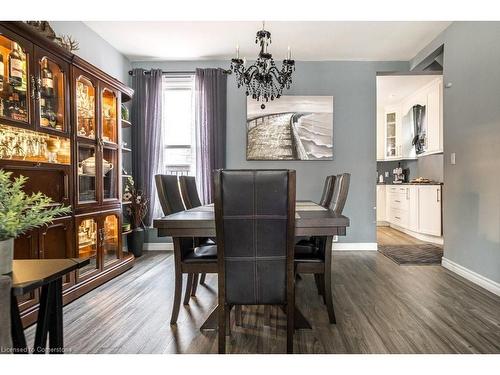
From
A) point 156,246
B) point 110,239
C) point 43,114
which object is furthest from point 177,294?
point 156,246

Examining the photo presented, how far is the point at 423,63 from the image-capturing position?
176 inches

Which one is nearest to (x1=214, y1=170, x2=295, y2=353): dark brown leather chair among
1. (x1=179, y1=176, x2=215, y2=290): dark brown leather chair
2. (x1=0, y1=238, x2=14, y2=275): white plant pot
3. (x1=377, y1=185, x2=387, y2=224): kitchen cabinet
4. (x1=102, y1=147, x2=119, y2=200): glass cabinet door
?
(x1=0, y1=238, x2=14, y2=275): white plant pot

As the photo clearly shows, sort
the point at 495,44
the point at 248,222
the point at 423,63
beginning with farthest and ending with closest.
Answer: the point at 423,63 → the point at 495,44 → the point at 248,222

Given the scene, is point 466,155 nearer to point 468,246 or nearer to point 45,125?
point 468,246

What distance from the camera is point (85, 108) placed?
3.14 meters

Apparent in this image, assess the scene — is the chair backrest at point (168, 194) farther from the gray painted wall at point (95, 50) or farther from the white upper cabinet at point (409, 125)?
the white upper cabinet at point (409, 125)

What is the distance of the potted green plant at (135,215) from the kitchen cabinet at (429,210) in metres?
4.42

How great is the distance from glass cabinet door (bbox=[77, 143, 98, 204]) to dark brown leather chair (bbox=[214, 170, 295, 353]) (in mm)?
1925

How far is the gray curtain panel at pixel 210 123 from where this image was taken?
183 inches

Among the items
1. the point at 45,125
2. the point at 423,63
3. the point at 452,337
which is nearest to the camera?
the point at 452,337

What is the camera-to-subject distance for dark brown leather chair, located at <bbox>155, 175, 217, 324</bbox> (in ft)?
7.23

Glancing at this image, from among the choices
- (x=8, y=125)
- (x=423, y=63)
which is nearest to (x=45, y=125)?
(x=8, y=125)

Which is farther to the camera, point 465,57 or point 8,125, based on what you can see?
point 465,57

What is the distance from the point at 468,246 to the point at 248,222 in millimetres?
2817
